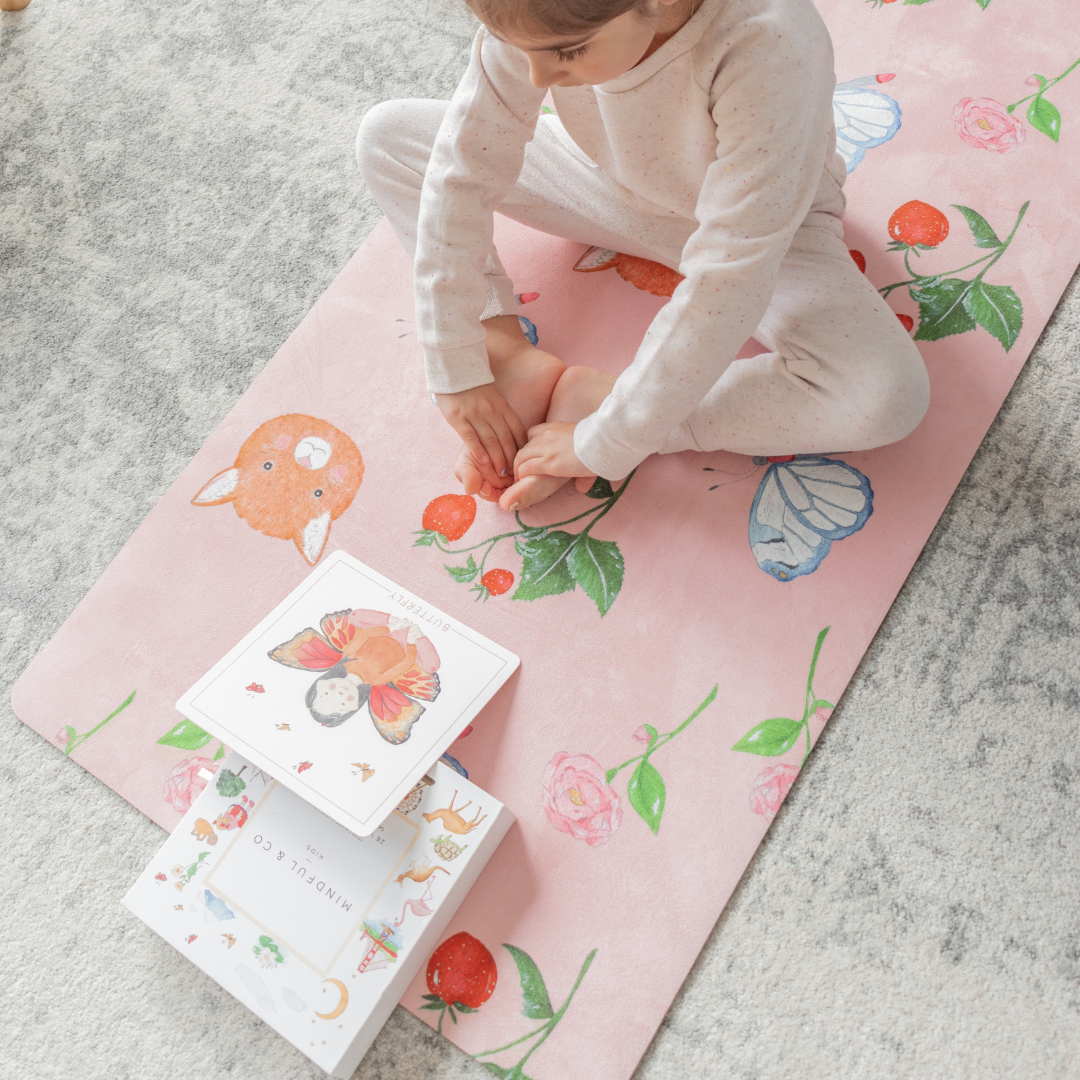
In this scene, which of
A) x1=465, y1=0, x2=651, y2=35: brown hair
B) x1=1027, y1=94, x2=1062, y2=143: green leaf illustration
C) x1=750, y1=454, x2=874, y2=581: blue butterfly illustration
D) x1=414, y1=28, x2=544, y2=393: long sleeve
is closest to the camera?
x1=465, y1=0, x2=651, y2=35: brown hair

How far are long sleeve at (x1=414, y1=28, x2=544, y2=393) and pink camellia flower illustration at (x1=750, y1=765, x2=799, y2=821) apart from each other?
401mm

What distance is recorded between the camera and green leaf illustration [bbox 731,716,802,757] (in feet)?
2.44

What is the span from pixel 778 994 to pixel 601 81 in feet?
2.12

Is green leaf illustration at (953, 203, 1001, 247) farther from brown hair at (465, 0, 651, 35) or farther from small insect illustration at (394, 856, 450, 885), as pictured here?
small insect illustration at (394, 856, 450, 885)

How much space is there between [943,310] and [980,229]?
96 millimetres

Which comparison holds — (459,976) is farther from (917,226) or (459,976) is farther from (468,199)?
(917,226)

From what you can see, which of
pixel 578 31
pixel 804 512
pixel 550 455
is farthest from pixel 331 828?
pixel 578 31

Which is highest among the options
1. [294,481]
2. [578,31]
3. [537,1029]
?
[578,31]

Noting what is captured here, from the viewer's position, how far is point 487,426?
0.82 m

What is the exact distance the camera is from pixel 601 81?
22.2 inches

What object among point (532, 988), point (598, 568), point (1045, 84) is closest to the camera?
point (532, 988)

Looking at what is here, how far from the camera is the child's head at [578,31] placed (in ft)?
1.57

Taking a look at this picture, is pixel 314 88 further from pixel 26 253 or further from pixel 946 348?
pixel 946 348

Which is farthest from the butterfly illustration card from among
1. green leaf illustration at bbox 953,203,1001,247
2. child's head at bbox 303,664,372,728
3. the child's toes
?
green leaf illustration at bbox 953,203,1001,247
